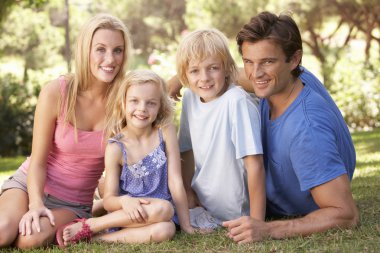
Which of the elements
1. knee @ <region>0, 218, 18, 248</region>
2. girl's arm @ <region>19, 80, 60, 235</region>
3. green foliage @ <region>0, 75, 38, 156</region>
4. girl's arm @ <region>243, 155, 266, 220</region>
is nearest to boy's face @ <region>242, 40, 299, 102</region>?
girl's arm @ <region>243, 155, 266, 220</region>

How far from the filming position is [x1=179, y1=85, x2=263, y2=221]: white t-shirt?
12.7ft

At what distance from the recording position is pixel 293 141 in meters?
3.66

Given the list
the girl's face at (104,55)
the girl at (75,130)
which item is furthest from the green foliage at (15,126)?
the girl's face at (104,55)

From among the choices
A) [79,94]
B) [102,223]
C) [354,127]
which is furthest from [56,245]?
[354,127]

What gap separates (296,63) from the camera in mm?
3875

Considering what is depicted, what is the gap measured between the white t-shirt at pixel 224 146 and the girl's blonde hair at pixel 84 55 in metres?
0.63

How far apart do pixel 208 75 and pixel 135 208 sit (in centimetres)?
95

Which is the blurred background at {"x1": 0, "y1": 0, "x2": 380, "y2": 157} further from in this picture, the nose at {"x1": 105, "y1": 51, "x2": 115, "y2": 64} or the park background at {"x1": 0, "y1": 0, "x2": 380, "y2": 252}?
the nose at {"x1": 105, "y1": 51, "x2": 115, "y2": 64}

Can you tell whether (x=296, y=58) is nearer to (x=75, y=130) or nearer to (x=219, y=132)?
(x=219, y=132)

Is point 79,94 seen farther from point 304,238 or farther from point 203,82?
point 304,238

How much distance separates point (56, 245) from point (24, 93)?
8.75m

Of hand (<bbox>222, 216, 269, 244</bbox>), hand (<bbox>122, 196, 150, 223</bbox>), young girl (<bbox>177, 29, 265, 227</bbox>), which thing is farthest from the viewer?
young girl (<bbox>177, 29, 265, 227</bbox>)

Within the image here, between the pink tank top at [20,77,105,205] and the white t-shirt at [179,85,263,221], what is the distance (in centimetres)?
65

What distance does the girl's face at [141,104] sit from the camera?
13.0 feet
